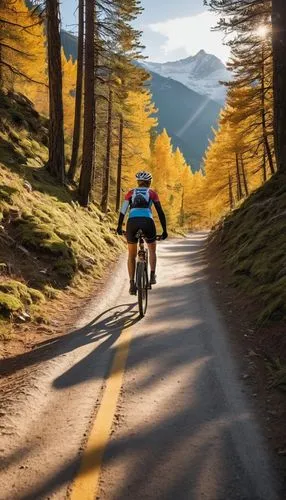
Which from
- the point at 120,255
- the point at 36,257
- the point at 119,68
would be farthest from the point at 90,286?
the point at 119,68

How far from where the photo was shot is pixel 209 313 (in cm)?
847

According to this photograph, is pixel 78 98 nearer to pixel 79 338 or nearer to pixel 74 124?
pixel 74 124

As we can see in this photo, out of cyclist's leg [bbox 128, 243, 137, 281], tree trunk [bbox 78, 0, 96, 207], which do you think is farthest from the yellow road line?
tree trunk [bbox 78, 0, 96, 207]

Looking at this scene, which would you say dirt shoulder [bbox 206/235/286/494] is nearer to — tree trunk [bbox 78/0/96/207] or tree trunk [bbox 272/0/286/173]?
tree trunk [bbox 272/0/286/173]

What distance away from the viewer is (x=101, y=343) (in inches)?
266

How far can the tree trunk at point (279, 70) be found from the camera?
1359 cm

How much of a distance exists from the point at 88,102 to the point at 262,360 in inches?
627

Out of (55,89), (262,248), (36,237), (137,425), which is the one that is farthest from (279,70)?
(137,425)

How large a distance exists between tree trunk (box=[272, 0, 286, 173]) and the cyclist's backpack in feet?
25.3

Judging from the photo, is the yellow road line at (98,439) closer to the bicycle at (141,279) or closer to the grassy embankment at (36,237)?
the bicycle at (141,279)

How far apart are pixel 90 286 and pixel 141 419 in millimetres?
6746

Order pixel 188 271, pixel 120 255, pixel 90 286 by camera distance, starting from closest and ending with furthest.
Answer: pixel 90 286
pixel 188 271
pixel 120 255

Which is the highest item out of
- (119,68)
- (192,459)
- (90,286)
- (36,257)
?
(119,68)

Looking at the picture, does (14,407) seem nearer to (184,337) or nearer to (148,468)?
(148,468)
